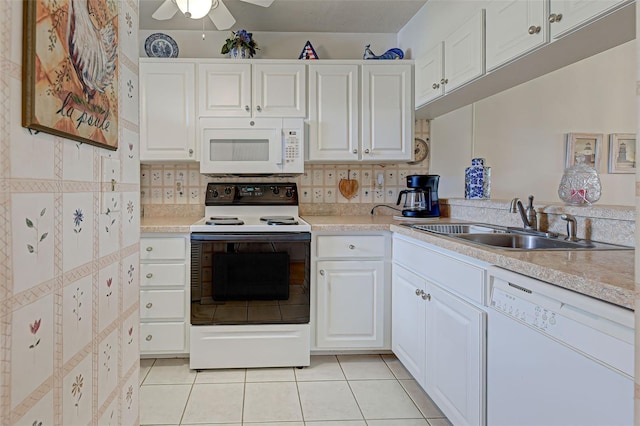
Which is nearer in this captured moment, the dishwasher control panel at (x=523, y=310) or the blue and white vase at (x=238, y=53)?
the dishwasher control panel at (x=523, y=310)

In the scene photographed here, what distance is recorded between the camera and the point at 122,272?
111cm

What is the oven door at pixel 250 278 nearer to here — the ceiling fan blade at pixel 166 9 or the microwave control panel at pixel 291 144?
the microwave control panel at pixel 291 144

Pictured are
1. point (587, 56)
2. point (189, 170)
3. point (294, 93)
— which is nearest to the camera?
point (587, 56)

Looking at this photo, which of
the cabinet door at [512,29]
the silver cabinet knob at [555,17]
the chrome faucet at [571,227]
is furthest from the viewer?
the chrome faucet at [571,227]

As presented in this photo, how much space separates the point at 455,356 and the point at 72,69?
1.62 m

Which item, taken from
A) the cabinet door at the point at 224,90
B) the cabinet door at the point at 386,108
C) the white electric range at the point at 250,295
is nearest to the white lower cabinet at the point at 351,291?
the white electric range at the point at 250,295

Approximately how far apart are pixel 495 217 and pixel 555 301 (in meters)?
1.32

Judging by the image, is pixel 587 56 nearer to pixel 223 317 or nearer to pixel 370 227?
pixel 370 227

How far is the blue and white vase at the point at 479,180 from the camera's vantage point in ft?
8.45

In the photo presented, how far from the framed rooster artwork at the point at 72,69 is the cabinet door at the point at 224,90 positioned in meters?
1.80

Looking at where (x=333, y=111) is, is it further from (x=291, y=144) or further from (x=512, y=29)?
(x=512, y=29)

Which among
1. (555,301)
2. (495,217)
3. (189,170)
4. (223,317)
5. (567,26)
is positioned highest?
(567,26)

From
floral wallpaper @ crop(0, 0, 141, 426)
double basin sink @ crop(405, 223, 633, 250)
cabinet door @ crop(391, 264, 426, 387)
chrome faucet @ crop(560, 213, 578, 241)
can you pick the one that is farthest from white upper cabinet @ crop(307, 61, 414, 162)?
floral wallpaper @ crop(0, 0, 141, 426)

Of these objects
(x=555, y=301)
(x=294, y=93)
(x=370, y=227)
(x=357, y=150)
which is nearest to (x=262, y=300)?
(x=370, y=227)
